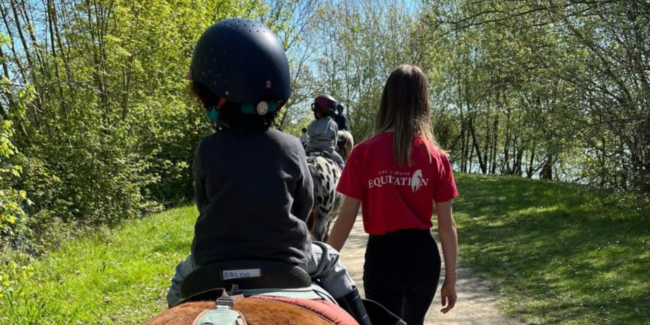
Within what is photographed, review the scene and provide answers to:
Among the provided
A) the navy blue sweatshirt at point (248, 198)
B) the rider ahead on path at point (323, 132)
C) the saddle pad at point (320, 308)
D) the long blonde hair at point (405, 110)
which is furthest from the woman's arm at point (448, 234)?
the rider ahead on path at point (323, 132)

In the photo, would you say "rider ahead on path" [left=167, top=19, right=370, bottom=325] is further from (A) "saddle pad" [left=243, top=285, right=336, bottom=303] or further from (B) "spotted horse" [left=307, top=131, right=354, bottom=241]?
(B) "spotted horse" [left=307, top=131, right=354, bottom=241]

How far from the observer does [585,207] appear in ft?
43.0

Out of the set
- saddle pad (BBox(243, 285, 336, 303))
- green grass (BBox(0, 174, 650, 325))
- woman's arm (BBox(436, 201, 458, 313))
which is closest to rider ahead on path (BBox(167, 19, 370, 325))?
saddle pad (BBox(243, 285, 336, 303))

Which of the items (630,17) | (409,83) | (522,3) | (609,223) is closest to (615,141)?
(609,223)

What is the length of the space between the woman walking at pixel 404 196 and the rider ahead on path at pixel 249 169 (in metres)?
0.85

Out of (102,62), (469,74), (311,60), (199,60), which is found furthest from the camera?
(311,60)

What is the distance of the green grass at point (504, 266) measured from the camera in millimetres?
6605

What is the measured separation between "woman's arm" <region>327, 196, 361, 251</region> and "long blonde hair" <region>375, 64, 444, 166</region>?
1.39 ft

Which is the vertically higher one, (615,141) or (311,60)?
(311,60)

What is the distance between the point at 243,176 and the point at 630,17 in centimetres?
1072

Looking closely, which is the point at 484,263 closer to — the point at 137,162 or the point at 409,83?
the point at 409,83

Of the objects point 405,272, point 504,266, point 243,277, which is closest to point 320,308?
point 243,277

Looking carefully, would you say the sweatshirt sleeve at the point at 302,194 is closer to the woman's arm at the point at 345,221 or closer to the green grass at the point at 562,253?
the woman's arm at the point at 345,221

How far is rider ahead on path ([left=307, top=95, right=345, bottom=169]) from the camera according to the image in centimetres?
718
